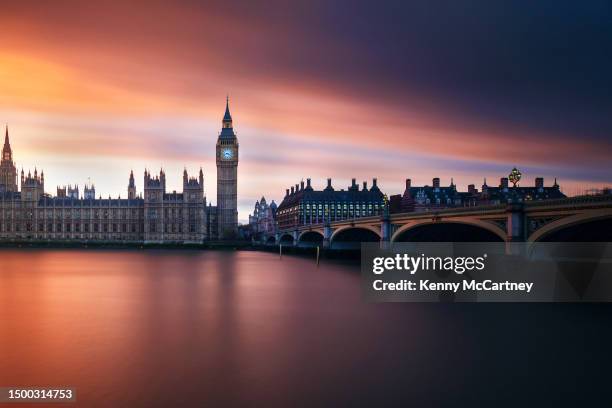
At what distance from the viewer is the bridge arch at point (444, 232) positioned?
46.8 m

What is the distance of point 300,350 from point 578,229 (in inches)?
849

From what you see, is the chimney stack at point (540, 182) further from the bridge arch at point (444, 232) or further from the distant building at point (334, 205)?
the bridge arch at point (444, 232)

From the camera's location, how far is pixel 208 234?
515 feet

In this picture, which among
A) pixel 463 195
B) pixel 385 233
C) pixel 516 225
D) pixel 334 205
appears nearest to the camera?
pixel 516 225

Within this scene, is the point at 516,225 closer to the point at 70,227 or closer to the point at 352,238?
the point at 352,238

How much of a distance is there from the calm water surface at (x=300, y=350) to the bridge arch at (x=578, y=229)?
4860mm

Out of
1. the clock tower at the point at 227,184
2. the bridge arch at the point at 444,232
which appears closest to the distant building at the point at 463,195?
the bridge arch at the point at 444,232

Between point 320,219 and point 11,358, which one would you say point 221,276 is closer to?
point 11,358

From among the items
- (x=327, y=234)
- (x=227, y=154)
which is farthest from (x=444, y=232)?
(x=227, y=154)

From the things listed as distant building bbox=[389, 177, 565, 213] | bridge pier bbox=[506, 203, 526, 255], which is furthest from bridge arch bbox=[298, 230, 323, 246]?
bridge pier bbox=[506, 203, 526, 255]

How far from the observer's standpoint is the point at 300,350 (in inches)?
820

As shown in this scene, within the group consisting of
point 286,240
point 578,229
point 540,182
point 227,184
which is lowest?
point 286,240

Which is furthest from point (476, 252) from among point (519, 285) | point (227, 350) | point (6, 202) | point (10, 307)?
point (6, 202)

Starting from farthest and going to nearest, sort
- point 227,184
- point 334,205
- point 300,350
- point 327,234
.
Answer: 1. point 227,184
2. point 334,205
3. point 327,234
4. point 300,350
